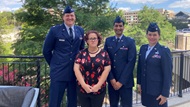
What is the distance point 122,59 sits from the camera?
8.01 feet

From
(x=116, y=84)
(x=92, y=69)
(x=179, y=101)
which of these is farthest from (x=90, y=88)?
(x=179, y=101)

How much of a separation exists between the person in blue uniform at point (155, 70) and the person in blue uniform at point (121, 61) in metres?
0.14

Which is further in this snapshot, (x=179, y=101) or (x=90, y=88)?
(x=179, y=101)

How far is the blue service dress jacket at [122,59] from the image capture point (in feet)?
7.95

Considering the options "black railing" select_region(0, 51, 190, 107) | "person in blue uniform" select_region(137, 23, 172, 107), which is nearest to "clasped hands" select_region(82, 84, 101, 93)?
"person in blue uniform" select_region(137, 23, 172, 107)

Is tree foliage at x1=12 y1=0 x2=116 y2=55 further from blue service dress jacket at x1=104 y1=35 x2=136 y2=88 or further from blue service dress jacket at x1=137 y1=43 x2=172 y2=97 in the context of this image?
blue service dress jacket at x1=137 y1=43 x2=172 y2=97

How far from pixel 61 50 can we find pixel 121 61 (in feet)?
2.23

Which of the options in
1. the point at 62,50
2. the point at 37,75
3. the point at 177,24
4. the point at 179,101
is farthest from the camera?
the point at 177,24

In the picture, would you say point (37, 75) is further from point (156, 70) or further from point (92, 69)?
point (156, 70)

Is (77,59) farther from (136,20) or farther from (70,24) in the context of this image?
(136,20)

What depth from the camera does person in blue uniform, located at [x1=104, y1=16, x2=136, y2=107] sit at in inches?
95.4

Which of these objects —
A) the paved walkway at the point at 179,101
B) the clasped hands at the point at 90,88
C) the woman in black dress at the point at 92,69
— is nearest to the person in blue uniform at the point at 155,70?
the woman in black dress at the point at 92,69

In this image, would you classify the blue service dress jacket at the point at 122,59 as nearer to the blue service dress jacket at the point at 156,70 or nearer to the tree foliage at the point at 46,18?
the blue service dress jacket at the point at 156,70

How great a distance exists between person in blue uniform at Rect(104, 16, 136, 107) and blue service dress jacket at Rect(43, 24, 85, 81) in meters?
0.40
